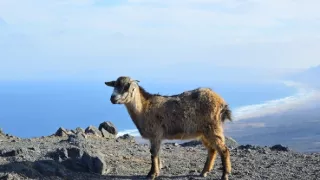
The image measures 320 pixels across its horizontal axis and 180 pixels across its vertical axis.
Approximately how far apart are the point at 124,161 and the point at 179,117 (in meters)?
2.37

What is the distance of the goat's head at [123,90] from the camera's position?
15.2 meters

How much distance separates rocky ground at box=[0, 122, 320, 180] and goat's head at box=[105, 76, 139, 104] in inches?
62.1

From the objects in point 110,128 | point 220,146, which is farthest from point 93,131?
point 220,146

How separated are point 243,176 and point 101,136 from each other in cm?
777

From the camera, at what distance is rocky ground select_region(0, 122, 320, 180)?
15.2m

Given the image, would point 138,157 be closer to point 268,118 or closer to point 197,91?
point 197,91

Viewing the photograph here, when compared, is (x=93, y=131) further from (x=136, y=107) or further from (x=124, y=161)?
(x=136, y=107)

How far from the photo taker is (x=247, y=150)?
1939 cm

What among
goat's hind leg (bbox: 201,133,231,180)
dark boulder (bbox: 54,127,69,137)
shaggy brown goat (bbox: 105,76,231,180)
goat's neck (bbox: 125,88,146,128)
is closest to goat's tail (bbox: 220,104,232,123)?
shaggy brown goat (bbox: 105,76,231,180)

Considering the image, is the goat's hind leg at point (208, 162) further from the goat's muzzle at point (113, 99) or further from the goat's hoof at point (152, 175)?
the goat's muzzle at point (113, 99)

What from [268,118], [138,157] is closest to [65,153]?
[138,157]

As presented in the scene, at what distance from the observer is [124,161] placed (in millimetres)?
17047

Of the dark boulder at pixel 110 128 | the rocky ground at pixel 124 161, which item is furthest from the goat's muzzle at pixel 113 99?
the dark boulder at pixel 110 128

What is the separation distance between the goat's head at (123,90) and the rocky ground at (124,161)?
1.58 meters
